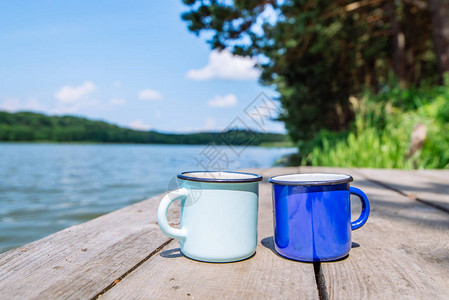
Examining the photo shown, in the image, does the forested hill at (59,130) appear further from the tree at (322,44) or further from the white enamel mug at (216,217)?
the white enamel mug at (216,217)

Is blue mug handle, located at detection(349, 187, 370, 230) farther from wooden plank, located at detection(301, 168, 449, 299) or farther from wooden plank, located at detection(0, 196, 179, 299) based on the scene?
wooden plank, located at detection(0, 196, 179, 299)

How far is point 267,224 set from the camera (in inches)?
42.4

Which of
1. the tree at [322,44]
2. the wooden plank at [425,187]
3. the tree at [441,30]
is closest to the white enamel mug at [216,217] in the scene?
the wooden plank at [425,187]

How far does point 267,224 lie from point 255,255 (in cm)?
31

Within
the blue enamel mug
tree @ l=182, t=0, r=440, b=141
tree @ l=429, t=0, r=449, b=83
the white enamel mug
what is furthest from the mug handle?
tree @ l=429, t=0, r=449, b=83

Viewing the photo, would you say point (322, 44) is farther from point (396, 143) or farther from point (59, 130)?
point (59, 130)

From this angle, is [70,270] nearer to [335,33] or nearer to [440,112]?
[440,112]

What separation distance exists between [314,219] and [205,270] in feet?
0.84

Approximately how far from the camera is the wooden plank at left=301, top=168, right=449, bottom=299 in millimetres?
591

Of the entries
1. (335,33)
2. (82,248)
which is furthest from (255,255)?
(335,33)

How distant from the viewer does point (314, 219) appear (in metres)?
0.71

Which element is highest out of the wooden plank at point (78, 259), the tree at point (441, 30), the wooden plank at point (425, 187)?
the tree at point (441, 30)

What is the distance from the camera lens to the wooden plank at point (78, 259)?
0.58 metres

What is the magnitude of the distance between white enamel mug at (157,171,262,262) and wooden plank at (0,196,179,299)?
0.12 m
